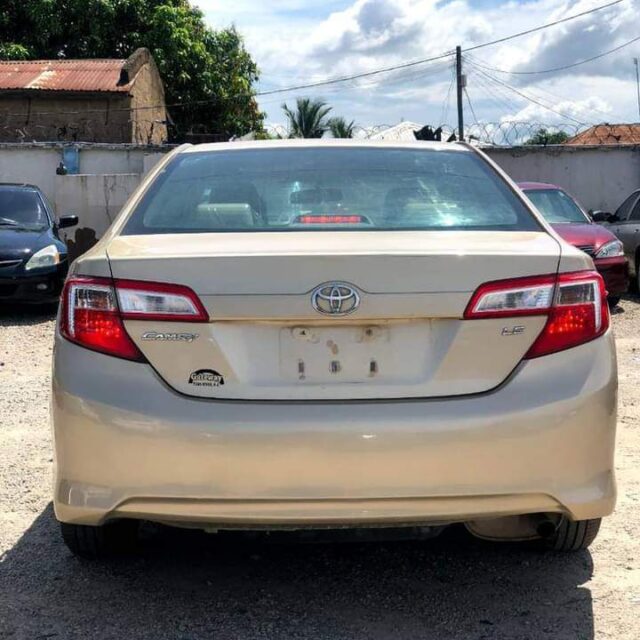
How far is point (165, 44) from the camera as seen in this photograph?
2909cm

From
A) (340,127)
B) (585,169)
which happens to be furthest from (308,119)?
(585,169)

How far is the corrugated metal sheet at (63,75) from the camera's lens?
24.4 meters

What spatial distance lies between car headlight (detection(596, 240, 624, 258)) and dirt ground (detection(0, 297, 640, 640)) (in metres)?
6.67

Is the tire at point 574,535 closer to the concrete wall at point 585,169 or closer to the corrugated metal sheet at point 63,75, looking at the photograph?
the concrete wall at point 585,169

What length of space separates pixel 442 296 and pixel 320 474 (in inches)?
25.4

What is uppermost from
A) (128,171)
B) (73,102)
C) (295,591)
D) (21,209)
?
(73,102)

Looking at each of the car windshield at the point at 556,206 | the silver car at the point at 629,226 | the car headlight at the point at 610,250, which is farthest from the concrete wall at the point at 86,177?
the car headlight at the point at 610,250

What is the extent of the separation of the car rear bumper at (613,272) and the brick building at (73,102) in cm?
1763

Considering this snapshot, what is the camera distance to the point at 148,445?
2.59m

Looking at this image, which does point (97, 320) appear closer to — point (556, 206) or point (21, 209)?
point (21, 209)

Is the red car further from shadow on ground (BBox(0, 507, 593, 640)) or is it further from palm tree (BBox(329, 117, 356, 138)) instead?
palm tree (BBox(329, 117, 356, 138))

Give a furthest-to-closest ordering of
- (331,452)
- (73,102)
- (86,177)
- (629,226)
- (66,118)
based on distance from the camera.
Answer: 1. (66,118)
2. (73,102)
3. (86,177)
4. (629,226)
5. (331,452)

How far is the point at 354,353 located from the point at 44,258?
7917 mm

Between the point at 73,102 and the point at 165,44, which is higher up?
the point at 165,44
